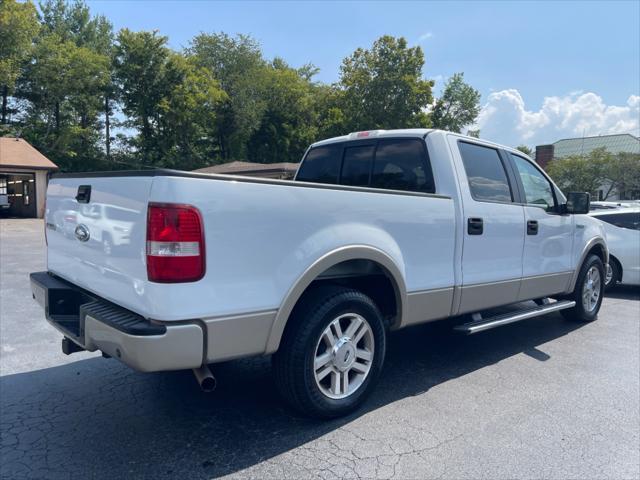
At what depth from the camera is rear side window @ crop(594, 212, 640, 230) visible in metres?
8.22

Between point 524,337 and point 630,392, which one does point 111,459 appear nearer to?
point 630,392

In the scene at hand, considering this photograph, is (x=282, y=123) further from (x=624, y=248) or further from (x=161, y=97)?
(x=624, y=248)

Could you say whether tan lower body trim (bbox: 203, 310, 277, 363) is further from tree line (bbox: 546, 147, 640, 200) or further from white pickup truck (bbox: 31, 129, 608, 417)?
tree line (bbox: 546, 147, 640, 200)

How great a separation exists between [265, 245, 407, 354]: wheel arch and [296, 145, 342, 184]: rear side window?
5.33ft

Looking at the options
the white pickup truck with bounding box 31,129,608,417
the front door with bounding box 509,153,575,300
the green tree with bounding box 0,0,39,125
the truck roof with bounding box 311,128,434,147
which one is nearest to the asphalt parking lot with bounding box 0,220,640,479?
the white pickup truck with bounding box 31,129,608,417

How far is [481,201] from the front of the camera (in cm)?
426

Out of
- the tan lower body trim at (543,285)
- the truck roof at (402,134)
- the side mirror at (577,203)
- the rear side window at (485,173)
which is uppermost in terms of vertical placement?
the truck roof at (402,134)

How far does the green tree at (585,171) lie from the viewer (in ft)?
130

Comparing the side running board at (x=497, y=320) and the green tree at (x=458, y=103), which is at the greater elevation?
the green tree at (x=458, y=103)

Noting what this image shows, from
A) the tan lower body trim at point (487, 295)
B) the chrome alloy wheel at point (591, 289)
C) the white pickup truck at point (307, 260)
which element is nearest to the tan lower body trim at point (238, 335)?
the white pickup truck at point (307, 260)

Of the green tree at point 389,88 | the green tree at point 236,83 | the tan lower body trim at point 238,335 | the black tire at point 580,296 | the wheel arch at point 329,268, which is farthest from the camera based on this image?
the green tree at point 236,83

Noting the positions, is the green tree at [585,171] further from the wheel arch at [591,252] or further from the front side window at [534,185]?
the front side window at [534,185]

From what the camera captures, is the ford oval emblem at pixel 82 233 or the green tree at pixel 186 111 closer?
the ford oval emblem at pixel 82 233

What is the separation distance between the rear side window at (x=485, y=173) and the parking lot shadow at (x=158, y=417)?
158 centimetres
